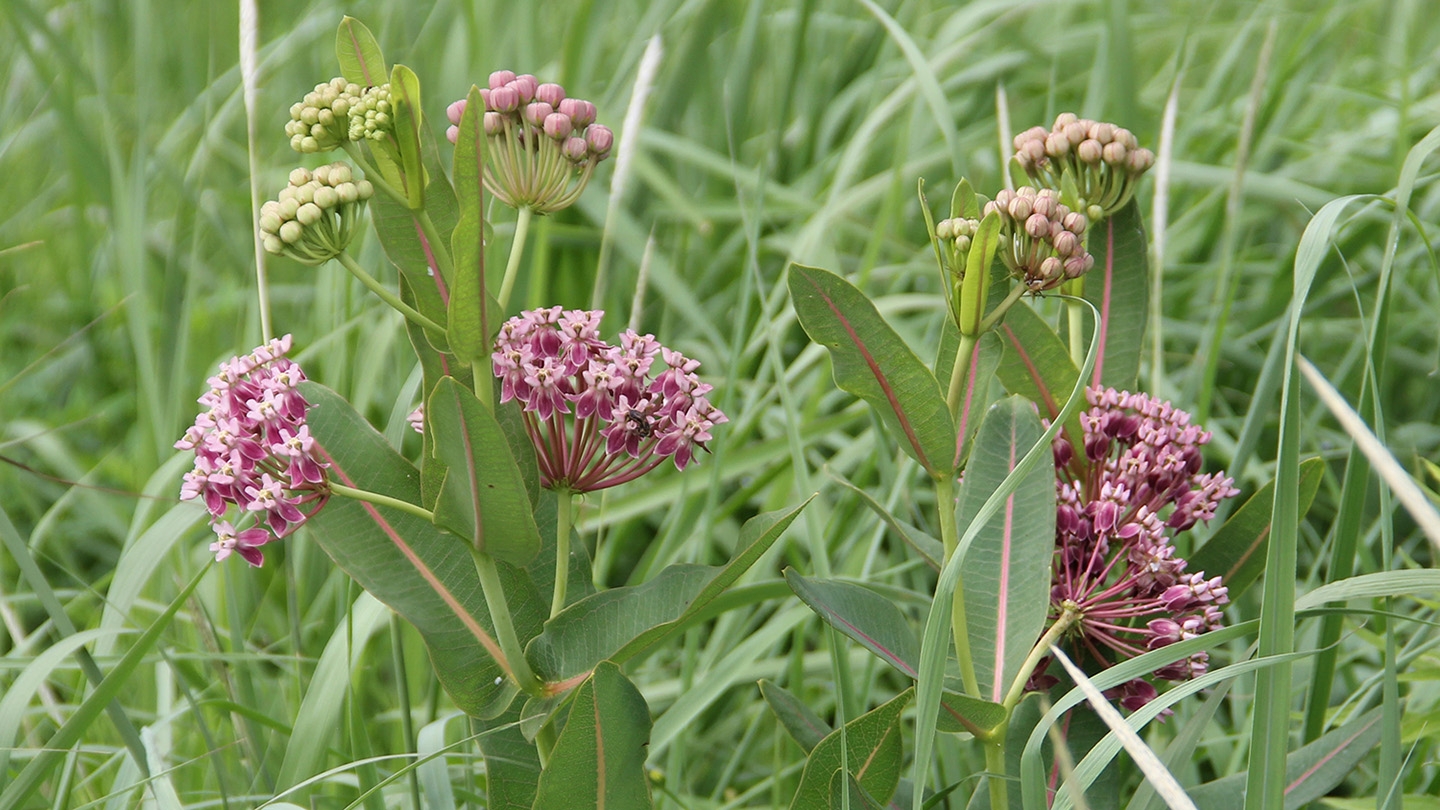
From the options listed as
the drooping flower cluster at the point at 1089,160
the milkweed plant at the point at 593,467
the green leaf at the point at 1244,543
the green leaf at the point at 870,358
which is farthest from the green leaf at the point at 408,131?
the green leaf at the point at 1244,543

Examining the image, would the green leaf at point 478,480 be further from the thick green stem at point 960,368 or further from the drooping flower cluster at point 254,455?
the thick green stem at point 960,368

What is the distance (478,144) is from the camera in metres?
0.87

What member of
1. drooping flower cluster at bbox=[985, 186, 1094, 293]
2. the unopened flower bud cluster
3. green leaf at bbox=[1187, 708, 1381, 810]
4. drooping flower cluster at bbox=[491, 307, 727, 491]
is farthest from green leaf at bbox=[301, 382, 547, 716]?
green leaf at bbox=[1187, 708, 1381, 810]

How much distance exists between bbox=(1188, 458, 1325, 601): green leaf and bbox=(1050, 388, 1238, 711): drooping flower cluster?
3 centimetres

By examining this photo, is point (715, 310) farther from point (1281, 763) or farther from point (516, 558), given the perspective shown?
point (1281, 763)

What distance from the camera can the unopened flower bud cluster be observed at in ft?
2.90

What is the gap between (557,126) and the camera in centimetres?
97

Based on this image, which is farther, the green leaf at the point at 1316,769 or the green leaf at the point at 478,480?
the green leaf at the point at 1316,769

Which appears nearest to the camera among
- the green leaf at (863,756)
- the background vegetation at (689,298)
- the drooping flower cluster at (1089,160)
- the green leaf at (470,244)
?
the green leaf at (470,244)

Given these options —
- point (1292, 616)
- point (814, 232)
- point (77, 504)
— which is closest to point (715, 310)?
point (814, 232)

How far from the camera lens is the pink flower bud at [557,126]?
0.97 m

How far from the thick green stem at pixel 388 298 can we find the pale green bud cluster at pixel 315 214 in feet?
0.07

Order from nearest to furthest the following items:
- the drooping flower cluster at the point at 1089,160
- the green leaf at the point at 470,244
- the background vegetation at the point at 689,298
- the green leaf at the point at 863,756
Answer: the green leaf at the point at 470,244
the green leaf at the point at 863,756
the drooping flower cluster at the point at 1089,160
the background vegetation at the point at 689,298

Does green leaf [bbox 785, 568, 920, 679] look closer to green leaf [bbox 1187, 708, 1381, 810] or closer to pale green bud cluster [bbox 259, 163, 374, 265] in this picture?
green leaf [bbox 1187, 708, 1381, 810]
